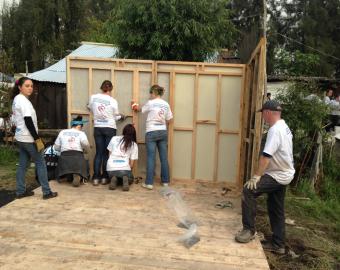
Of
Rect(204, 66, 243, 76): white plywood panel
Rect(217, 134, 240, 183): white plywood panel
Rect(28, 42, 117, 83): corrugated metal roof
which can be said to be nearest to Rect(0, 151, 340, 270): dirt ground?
Rect(217, 134, 240, 183): white plywood panel

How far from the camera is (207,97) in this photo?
7207 millimetres

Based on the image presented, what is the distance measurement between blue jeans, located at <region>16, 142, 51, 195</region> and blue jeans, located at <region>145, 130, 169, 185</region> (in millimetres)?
1682

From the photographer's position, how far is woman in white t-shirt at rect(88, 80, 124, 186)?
689cm

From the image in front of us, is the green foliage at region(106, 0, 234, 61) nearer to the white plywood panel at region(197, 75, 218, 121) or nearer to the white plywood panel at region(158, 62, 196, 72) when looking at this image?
the white plywood panel at region(158, 62, 196, 72)

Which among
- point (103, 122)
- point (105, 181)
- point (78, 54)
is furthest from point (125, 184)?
point (78, 54)

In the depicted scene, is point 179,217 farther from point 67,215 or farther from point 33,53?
point 33,53

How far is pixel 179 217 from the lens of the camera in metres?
5.29

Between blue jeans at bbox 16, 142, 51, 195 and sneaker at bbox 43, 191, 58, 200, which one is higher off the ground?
blue jeans at bbox 16, 142, 51, 195

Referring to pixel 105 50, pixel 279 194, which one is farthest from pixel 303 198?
pixel 105 50

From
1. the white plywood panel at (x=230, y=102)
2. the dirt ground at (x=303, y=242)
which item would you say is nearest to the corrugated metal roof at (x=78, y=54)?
the white plywood panel at (x=230, y=102)

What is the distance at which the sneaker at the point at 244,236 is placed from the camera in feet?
14.5

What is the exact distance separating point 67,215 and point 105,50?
10.8 metres

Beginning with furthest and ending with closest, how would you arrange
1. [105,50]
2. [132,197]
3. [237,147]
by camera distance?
[105,50]
[237,147]
[132,197]

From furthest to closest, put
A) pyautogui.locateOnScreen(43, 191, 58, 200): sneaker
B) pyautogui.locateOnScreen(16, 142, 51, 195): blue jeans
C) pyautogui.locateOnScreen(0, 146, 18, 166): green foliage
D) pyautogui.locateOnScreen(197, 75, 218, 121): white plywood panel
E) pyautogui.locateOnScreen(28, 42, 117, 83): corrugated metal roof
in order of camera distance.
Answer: pyautogui.locateOnScreen(28, 42, 117, 83): corrugated metal roof
pyautogui.locateOnScreen(0, 146, 18, 166): green foliage
pyautogui.locateOnScreen(197, 75, 218, 121): white plywood panel
pyautogui.locateOnScreen(43, 191, 58, 200): sneaker
pyautogui.locateOnScreen(16, 142, 51, 195): blue jeans
